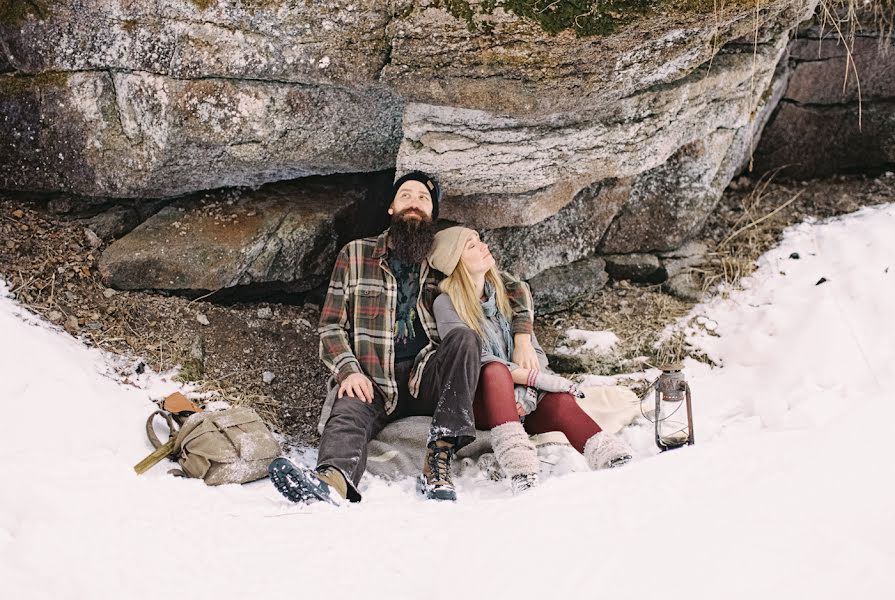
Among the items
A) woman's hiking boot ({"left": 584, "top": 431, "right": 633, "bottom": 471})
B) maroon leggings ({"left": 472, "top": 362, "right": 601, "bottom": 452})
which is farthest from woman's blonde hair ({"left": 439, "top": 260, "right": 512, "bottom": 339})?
woman's hiking boot ({"left": 584, "top": 431, "right": 633, "bottom": 471})

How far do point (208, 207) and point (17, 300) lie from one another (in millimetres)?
1252

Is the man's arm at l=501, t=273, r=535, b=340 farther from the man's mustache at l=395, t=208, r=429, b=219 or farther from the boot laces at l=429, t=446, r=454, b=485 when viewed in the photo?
the boot laces at l=429, t=446, r=454, b=485

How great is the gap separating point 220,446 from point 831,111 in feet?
17.3

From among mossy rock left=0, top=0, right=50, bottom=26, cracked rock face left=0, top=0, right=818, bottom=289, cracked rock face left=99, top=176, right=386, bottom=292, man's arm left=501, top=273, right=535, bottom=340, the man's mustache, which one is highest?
mossy rock left=0, top=0, right=50, bottom=26

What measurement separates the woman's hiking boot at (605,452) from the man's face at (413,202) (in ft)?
5.15

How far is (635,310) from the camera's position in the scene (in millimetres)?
5734

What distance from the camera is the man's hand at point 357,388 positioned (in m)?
4.39

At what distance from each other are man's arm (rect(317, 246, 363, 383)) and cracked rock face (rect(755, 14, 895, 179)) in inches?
148

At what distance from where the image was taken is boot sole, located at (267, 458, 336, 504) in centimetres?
363

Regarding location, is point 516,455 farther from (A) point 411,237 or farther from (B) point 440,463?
(A) point 411,237

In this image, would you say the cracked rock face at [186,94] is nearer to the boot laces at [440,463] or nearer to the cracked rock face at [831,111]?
the boot laces at [440,463]

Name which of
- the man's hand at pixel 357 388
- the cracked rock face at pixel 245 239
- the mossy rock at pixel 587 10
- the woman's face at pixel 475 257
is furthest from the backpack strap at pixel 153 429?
the mossy rock at pixel 587 10

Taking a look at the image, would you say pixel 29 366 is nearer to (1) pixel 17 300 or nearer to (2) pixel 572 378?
(1) pixel 17 300

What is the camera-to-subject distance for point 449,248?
4.71m
